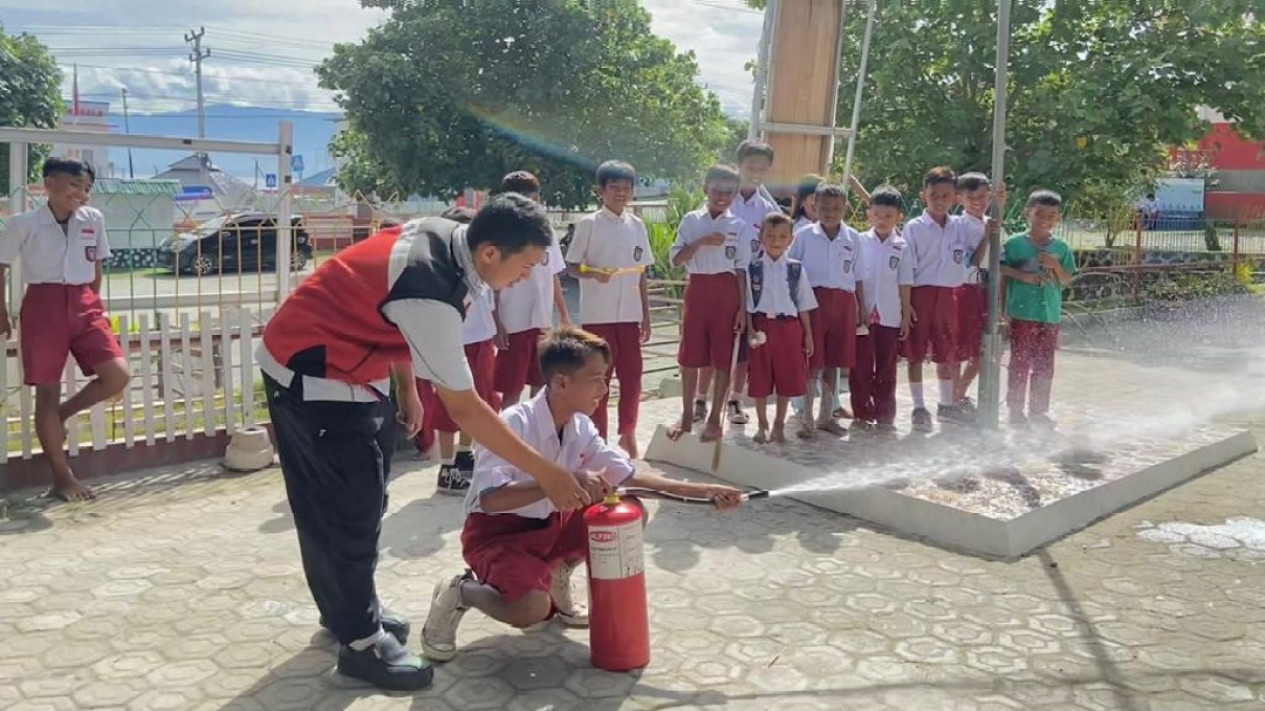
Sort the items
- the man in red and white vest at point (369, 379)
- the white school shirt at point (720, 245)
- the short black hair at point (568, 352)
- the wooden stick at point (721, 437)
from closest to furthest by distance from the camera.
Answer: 1. the man in red and white vest at point (369, 379)
2. the short black hair at point (568, 352)
3. the wooden stick at point (721, 437)
4. the white school shirt at point (720, 245)

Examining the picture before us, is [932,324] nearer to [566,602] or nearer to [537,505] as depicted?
[566,602]

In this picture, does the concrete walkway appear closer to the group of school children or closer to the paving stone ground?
the paving stone ground

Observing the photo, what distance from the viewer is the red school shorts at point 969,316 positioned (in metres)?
7.29

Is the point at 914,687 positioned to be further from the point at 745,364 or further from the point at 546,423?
the point at 745,364

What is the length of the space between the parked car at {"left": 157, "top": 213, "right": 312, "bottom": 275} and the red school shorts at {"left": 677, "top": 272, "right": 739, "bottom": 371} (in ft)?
9.49

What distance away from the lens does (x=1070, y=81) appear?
50.3 feet

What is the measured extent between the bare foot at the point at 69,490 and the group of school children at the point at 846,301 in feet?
11.5

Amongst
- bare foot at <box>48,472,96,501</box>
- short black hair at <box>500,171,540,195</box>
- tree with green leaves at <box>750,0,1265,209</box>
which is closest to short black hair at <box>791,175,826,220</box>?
short black hair at <box>500,171,540,195</box>

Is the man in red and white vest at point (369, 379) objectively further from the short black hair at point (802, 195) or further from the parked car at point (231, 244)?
the short black hair at point (802, 195)

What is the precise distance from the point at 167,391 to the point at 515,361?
7.30 feet

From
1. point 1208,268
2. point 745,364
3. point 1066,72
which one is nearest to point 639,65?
point 1066,72

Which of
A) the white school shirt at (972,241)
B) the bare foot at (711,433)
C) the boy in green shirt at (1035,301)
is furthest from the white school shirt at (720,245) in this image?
the boy in green shirt at (1035,301)

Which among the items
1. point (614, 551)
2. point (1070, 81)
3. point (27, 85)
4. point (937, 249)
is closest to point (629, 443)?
point (937, 249)

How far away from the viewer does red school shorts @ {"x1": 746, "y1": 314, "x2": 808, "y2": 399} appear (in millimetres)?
6293
